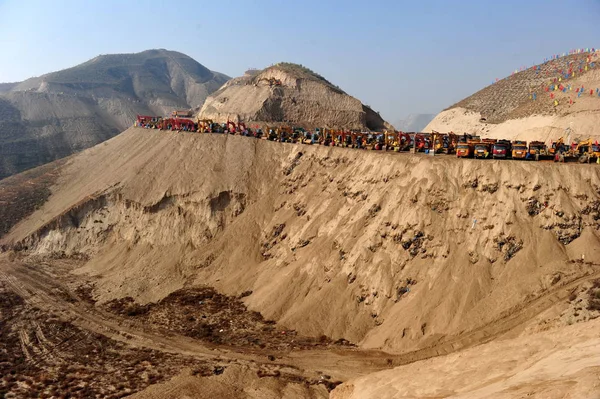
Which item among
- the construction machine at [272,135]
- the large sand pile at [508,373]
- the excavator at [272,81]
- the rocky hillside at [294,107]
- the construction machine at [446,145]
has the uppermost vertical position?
the excavator at [272,81]

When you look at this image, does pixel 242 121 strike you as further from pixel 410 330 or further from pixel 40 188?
pixel 410 330

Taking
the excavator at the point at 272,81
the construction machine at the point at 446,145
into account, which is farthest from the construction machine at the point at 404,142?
the excavator at the point at 272,81

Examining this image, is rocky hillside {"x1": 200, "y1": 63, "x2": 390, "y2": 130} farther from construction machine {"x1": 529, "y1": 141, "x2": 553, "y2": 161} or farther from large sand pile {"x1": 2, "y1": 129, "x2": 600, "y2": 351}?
construction machine {"x1": 529, "y1": 141, "x2": 553, "y2": 161}

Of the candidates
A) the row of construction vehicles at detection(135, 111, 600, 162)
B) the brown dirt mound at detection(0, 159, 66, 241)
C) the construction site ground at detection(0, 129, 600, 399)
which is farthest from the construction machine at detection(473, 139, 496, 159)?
the brown dirt mound at detection(0, 159, 66, 241)

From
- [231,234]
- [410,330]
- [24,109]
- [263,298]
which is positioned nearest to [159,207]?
[231,234]

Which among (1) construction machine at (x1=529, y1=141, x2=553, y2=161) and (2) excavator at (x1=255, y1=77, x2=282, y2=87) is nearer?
(1) construction machine at (x1=529, y1=141, x2=553, y2=161)

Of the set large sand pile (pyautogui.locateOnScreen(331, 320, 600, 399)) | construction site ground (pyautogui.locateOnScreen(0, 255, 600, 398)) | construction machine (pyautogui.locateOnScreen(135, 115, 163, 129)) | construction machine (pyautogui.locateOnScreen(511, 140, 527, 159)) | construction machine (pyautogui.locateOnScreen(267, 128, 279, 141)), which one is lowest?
construction site ground (pyautogui.locateOnScreen(0, 255, 600, 398))

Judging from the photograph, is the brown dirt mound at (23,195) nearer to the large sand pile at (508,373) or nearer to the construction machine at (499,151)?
the large sand pile at (508,373)
